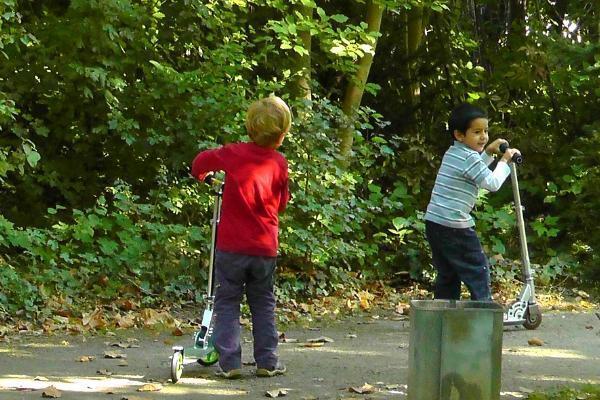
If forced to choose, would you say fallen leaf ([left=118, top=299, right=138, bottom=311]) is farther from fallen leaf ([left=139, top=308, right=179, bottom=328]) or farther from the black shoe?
the black shoe

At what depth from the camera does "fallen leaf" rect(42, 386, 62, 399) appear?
5820 mm

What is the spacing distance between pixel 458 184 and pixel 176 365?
2444 mm

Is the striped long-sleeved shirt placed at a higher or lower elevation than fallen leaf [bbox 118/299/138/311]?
higher

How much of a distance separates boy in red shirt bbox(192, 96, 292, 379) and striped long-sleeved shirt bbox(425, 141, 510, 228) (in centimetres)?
132

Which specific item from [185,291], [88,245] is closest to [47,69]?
[88,245]

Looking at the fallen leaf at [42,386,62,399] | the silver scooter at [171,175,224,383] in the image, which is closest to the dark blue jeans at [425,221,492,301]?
the silver scooter at [171,175,224,383]

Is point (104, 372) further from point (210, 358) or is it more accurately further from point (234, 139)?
point (234, 139)

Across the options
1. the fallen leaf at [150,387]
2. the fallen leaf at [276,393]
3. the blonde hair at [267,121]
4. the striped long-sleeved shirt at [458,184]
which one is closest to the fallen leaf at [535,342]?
the striped long-sleeved shirt at [458,184]

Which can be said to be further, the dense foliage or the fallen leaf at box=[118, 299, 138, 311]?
the dense foliage

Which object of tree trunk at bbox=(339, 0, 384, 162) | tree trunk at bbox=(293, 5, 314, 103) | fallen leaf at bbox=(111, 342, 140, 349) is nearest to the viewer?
fallen leaf at bbox=(111, 342, 140, 349)

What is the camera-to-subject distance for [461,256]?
24.5 feet

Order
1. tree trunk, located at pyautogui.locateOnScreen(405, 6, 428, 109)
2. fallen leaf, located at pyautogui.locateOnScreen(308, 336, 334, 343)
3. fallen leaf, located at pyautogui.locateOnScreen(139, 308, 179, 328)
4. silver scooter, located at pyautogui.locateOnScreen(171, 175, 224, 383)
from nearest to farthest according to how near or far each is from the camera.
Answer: silver scooter, located at pyautogui.locateOnScreen(171, 175, 224, 383), fallen leaf, located at pyautogui.locateOnScreen(308, 336, 334, 343), fallen leaf, located at pyautogui.locateOnScreen(139, 308, 179, 328), tree trunk, located at pyautogui.locateOnScreen(405, 6, 428, 109)

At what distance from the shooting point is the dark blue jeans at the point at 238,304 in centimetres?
656

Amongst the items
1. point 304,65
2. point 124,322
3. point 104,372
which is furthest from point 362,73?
point 104,372
